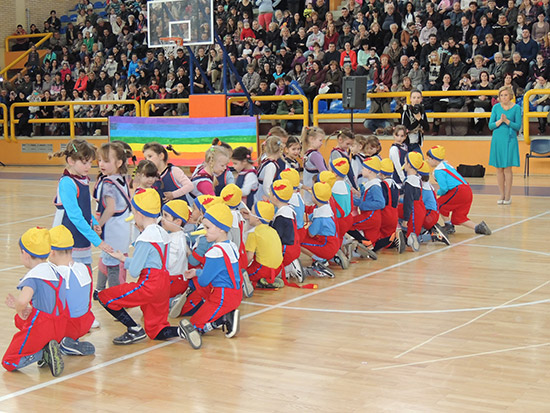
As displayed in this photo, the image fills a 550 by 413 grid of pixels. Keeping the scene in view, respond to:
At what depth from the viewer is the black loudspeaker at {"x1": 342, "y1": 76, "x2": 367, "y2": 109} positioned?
16.4 metres

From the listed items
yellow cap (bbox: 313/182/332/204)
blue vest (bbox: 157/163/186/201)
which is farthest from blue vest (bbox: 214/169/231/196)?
yellow cap (bbox: 313/182/332/204)

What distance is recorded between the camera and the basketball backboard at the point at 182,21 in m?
18.5

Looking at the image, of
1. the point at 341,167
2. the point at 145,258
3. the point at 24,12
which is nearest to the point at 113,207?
the point at 145,258

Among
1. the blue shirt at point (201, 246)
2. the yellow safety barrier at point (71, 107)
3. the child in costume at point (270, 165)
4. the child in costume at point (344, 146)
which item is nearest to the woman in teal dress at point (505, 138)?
the child in costume at point (344, 146)

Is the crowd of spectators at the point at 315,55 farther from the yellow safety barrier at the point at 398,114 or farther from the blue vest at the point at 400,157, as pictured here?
the blue vest at the point at 400,157

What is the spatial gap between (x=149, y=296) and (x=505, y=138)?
8327mm

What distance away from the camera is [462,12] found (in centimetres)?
1847

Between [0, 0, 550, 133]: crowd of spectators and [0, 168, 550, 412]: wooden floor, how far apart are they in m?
9.61

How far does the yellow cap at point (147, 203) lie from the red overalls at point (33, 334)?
848 mm

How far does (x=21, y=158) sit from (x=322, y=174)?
1746 cm

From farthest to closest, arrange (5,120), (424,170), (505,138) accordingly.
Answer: (5,120) < (505,138) < (424,170)

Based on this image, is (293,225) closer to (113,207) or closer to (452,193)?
(113,207)

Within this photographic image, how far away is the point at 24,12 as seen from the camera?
94.3ft

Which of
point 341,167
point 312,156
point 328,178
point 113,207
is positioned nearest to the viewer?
point 113,207
